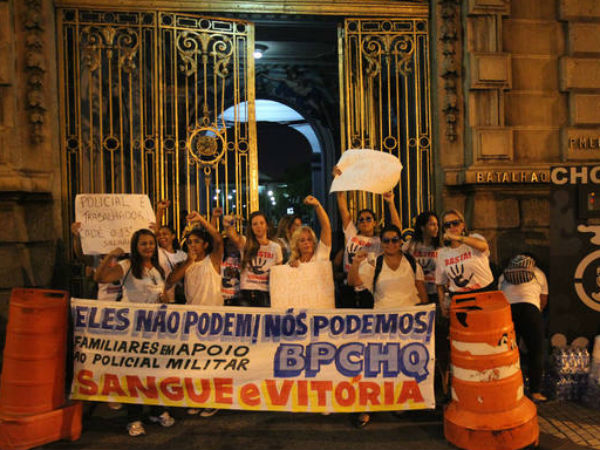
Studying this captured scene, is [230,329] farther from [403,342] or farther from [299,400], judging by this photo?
[403,342]

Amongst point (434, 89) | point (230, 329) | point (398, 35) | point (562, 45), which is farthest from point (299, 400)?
point (562, 45)

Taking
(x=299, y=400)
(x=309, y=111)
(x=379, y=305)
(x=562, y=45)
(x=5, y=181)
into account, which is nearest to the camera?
Answer: (x=299, y=400)

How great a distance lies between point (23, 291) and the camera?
450cm

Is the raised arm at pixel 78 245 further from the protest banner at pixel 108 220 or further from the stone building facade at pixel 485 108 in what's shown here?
the stone building facade at pixel 485 108

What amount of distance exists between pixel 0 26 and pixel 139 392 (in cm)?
504

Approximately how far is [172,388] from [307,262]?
1.70 m

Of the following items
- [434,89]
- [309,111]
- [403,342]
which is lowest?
[403,342]

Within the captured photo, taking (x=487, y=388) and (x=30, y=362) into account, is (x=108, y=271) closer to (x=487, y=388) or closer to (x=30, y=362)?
(x=30, y=362)

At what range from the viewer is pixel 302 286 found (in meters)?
4.90

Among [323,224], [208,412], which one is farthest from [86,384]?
[323,224]

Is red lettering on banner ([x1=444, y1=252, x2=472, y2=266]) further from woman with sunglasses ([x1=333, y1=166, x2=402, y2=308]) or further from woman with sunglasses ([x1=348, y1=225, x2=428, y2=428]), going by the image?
woman with sunglasses ([x1=333, y1=166, x2=402, y2=308])

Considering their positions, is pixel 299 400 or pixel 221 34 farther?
pixel 221 34

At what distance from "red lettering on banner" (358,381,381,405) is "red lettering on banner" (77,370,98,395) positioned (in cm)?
236

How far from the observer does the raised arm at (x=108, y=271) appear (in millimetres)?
4973
